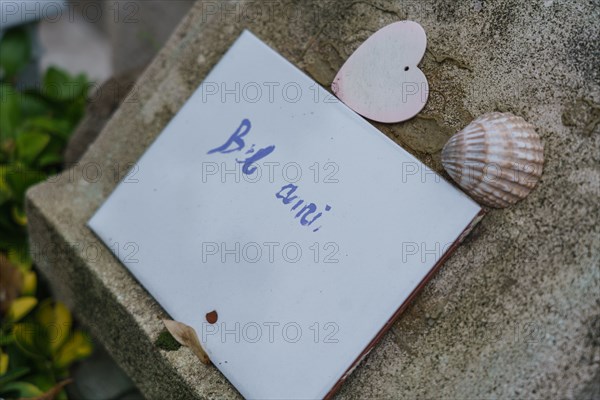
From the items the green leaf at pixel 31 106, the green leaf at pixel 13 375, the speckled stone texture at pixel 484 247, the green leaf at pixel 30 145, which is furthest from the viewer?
the green leaf at pixel 31 106

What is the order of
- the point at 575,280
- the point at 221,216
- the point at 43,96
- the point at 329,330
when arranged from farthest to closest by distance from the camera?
the point at 43,96 → the point at 221,216 → the point at 329,330 → the point at 575,280

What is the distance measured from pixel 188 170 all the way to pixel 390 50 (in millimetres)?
500

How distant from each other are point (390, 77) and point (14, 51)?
165 cm

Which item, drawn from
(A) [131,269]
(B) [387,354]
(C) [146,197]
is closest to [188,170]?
(C) [146,197]

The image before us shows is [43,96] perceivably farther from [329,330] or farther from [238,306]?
[329,330]

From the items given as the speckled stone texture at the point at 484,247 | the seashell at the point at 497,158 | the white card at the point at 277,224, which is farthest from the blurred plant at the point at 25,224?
the seashell at the point at 497,158

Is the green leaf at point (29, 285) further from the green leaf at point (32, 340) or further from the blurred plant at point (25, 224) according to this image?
the green leaf at point (32, 340)

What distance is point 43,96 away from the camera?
208 cm

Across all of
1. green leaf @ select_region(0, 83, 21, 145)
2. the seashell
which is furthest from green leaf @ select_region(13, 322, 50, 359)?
the seashell

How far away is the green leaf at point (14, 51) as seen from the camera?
2199 millimetres

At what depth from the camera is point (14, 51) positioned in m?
2.22

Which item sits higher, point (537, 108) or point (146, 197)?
point (537, 108)

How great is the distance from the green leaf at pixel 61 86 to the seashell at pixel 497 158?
153 cm

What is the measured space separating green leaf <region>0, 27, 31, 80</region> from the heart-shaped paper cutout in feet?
5.03
